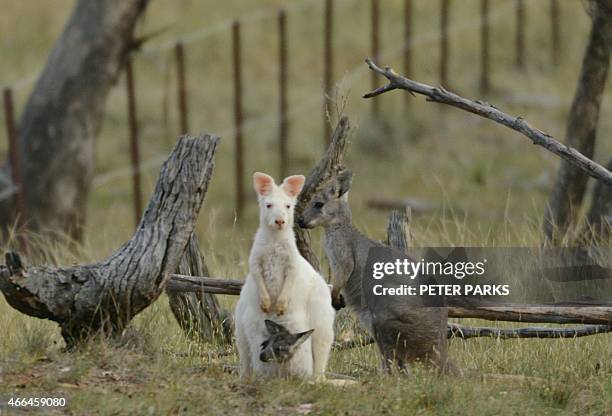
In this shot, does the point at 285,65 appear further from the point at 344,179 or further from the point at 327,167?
the point at 344,179

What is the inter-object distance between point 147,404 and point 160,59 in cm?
1917

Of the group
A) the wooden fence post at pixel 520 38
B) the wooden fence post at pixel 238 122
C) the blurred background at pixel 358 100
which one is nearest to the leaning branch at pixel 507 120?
the blurred background at pixel 358 100

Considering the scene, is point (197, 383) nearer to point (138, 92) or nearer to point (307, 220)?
point (307, 220)

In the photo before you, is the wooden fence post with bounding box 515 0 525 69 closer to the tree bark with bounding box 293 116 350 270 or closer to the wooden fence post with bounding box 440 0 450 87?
the wooden fence post with bounding box 440 0 450 87

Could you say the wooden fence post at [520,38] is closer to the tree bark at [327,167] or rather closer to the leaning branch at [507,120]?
the tree bark at [327,167]

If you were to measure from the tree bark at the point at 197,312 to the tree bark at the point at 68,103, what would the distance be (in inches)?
269

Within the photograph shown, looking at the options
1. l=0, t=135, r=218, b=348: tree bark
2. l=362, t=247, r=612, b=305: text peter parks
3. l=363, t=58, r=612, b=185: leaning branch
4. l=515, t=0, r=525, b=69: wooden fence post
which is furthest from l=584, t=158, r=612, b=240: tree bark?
l=515, t=0, r=525, b=69: wooden fence post

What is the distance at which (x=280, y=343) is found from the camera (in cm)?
654

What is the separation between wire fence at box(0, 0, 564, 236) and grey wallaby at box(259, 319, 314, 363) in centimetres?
712

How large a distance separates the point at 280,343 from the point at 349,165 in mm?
12962

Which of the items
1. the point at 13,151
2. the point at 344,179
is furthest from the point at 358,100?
the point at 344,179

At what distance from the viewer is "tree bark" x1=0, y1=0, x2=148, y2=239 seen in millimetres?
15016

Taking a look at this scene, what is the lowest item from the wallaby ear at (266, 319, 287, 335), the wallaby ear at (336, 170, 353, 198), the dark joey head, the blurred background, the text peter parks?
the wallaby ear at (266, 319, 287, 335)

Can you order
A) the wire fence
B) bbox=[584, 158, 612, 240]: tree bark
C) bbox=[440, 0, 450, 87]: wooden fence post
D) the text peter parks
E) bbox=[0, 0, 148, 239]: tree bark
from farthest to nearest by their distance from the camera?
bbox=[440, 0, 450, 87]: wooden fence post → the wire fence → bbox=[0, 0, 148, 239]: tree bark → bbox=[584, 158, 612, 240]: tree bark → the text peter parks
